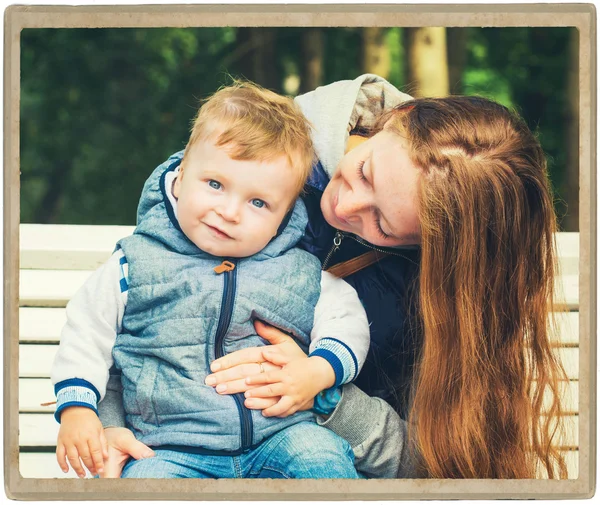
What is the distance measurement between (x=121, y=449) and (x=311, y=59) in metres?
1.88

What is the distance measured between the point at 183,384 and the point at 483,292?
2.48 ft

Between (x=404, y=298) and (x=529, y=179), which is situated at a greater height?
(x=529, y=179)

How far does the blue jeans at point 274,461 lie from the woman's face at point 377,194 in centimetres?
51

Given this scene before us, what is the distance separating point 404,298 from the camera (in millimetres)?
2088

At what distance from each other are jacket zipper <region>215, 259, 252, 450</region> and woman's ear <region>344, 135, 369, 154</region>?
0.43 m

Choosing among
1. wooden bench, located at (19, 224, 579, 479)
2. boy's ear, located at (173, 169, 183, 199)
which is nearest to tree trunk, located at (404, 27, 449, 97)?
wooden bench, located at (19, 224, 579, 479)

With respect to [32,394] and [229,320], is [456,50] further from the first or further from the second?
[32,394]

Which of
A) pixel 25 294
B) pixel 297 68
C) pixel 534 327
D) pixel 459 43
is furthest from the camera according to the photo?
pixel 297 68

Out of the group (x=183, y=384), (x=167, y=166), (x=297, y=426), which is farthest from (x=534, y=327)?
(x=167, y=166)

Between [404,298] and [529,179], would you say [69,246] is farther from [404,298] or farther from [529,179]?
[529,179]

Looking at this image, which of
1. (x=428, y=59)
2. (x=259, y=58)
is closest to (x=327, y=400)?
(x=428, y=59)

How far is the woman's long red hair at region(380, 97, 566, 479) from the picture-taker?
1888mm

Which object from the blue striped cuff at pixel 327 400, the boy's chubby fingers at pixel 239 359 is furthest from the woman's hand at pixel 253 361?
the blue striped cuff at pixel 327 400

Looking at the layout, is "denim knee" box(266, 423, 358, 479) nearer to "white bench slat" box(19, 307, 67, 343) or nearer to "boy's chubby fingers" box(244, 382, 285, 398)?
"boy's chubby fingers" box(244, 382, 285, 398)
